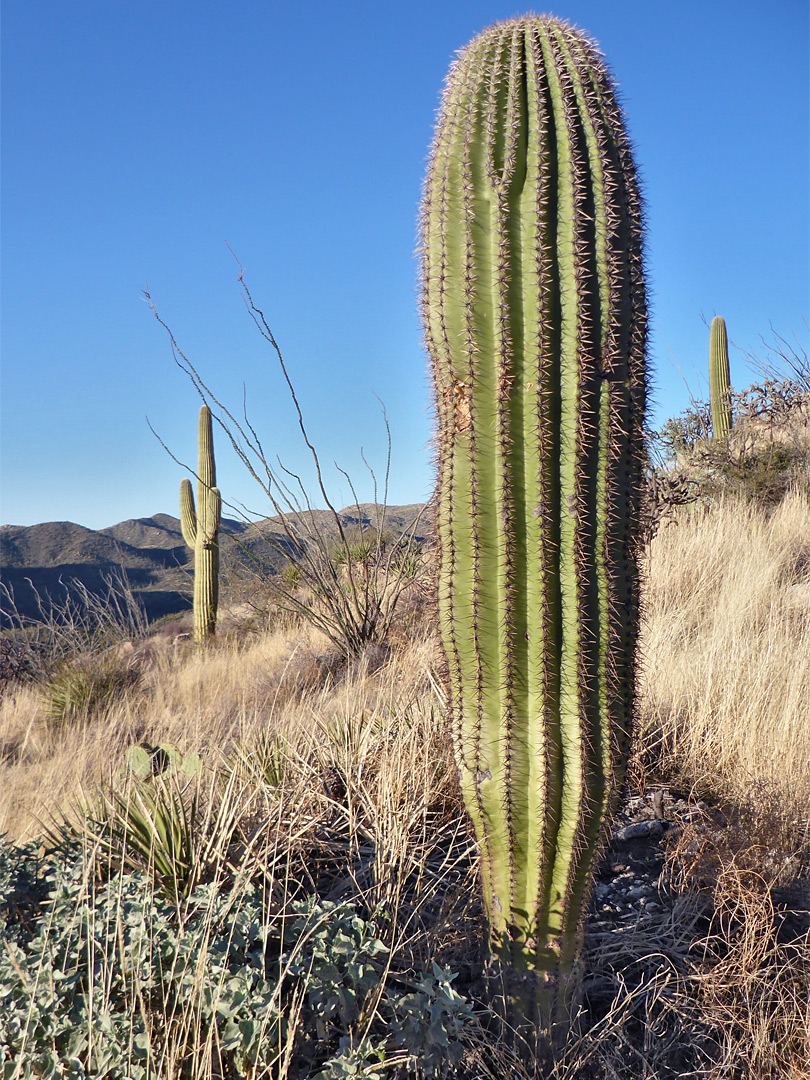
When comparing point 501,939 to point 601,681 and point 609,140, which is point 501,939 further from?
point 609,140

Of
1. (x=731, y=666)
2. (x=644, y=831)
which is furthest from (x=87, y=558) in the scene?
(x=644, y=831)

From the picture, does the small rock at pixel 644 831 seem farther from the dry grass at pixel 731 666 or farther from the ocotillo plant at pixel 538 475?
the ocotillo plant at pixel 538 475

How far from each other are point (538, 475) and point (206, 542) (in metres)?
9.95

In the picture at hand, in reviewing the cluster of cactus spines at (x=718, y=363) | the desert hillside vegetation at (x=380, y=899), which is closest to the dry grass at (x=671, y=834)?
the desert hillside vegetation at (x=380, y=899)

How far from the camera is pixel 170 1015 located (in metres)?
1.67

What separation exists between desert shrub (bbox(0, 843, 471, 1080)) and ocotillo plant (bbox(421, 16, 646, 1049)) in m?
0.51

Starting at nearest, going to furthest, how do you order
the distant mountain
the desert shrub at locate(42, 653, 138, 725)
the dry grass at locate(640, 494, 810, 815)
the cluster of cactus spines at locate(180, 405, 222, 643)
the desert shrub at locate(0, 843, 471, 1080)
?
the desert shrub at locate(0, 843, 471, 1080) < the dry grass at locate(640, 494, 810, 815) < the desert shrub at locate(42, 653, 138, 725) < the cluster of cactus spines at locate(180, 405, 222, 643) < the distant mountain

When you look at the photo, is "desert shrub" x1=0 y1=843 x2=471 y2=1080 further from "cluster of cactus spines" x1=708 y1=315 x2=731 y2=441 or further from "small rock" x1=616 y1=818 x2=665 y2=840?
"cluster of cactus spines" x1=708 y1=315 x2=731 y2=441

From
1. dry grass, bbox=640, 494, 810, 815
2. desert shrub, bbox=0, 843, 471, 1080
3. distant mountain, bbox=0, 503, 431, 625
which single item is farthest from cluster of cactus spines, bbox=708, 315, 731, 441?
distant mountain, bbox=0, 503, 431, 625

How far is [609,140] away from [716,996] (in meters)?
2.56

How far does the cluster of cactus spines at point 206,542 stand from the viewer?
11102 millimetres

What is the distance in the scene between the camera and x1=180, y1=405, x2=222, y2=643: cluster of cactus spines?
36.4ft

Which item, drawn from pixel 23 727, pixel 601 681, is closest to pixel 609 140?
pixel 601 681

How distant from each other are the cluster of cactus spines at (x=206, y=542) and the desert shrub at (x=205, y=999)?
9.36 metres
